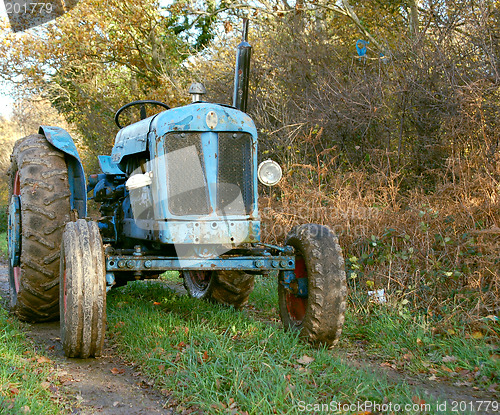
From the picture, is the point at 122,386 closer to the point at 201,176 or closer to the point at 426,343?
A: the point at 201,176

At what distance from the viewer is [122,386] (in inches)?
137

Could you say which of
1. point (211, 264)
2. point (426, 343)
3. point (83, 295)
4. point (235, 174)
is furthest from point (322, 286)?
point (83, 295)

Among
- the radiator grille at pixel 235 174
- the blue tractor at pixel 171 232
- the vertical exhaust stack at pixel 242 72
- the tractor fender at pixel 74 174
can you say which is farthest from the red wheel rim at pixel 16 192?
the vertical exhaust stack at pixel 242 72

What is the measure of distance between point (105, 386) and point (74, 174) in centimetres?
230

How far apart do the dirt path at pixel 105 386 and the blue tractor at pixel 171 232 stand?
5.6 inches

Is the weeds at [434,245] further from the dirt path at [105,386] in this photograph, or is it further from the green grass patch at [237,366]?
the dirt path at [105,386]

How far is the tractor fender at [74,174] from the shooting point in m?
4.92

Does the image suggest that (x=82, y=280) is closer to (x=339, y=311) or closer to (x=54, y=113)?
→ (x=339, y=311)

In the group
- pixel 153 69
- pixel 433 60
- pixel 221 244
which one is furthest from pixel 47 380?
pixel 153 69

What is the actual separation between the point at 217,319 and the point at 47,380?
1.67 metres

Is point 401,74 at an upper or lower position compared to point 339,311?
upper

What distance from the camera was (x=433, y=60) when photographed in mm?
7176

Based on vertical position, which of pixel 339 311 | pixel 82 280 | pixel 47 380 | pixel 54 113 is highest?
pixel 54 113

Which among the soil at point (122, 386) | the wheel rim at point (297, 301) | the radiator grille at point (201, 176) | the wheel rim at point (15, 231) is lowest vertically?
the soil at point (122, 386)
